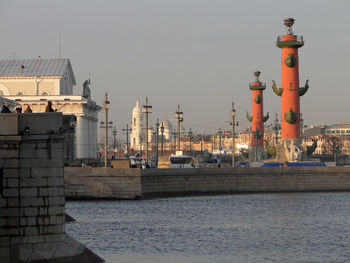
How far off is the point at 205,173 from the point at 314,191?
10710mm

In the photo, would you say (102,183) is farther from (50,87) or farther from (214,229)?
(50,87)

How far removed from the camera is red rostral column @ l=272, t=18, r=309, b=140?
82.3 m

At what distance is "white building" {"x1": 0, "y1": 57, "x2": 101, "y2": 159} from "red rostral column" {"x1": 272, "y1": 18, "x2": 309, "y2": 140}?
1442 inches

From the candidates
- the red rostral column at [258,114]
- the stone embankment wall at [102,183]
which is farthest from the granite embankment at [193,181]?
the red rostral column at [258,114]

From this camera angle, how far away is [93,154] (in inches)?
4798

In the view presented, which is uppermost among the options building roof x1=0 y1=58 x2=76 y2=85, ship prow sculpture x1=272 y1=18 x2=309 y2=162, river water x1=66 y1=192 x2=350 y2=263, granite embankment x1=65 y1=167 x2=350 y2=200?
building roof x1=0 y1=58 x2=76 y2=85

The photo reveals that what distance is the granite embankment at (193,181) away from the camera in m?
53.1

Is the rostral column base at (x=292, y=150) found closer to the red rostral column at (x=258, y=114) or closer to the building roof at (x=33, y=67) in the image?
the red rostral column at (x=258, y=114)

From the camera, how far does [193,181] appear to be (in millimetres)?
63281

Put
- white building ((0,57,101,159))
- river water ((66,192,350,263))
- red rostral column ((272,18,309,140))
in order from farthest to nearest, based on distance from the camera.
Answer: white building ((0,57,101,159)) < red rostral column ((272,18,309,140)) < river water ((66,192,350,263))

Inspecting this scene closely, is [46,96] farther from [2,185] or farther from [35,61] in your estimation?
[2,185]

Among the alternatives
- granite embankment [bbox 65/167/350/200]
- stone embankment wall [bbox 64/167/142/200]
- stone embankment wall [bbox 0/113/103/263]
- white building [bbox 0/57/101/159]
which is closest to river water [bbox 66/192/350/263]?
stone embankment wall [bbox 64/167/142/200]

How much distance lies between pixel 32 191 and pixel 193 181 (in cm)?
4136

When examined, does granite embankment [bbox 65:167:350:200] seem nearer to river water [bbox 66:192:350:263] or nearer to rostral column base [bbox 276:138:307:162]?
river water [bbox 66:192:350:263]
